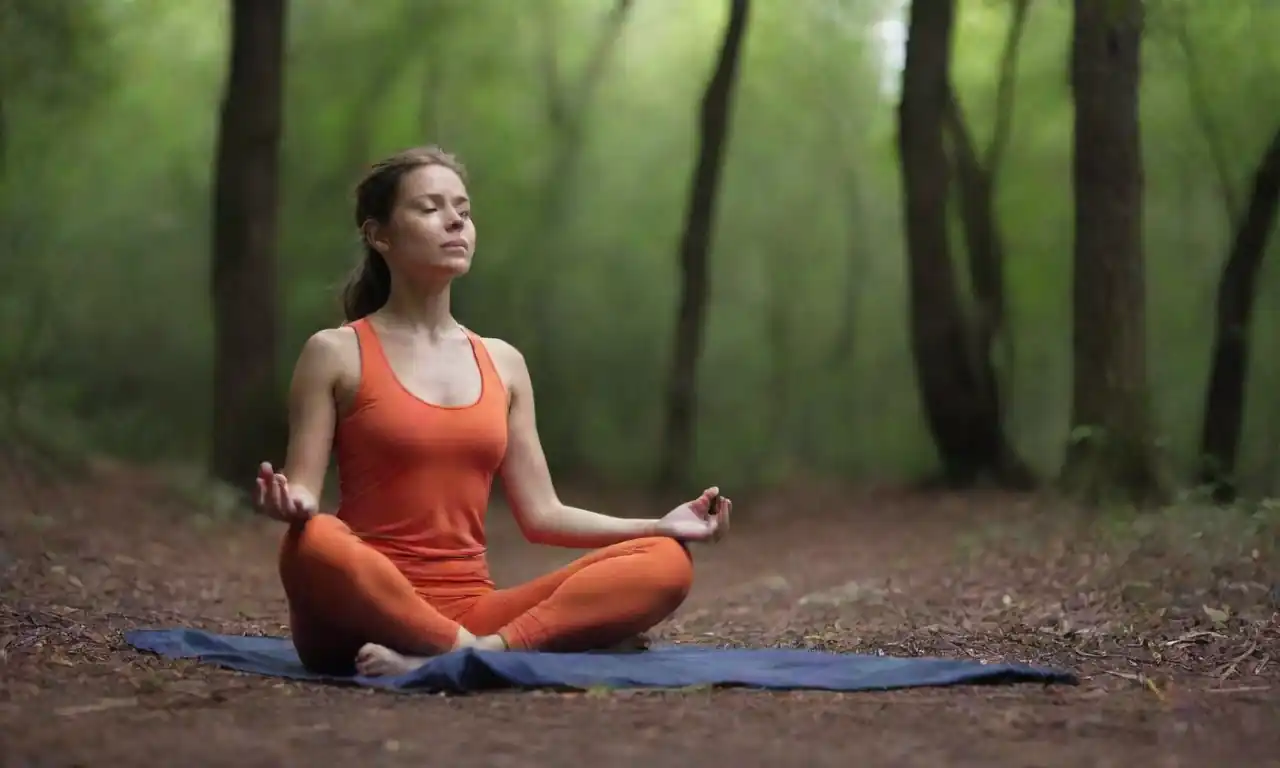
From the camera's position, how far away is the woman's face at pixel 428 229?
11.2ft

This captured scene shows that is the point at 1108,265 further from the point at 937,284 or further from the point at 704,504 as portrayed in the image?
the point at 704,504

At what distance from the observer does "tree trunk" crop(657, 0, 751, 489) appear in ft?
38.3

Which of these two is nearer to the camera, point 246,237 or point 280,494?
point 280,494

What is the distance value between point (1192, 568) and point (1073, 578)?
0.51 metres

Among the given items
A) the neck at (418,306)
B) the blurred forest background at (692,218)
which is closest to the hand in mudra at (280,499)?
the neck at (418,306)

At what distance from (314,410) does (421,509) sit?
0.36m

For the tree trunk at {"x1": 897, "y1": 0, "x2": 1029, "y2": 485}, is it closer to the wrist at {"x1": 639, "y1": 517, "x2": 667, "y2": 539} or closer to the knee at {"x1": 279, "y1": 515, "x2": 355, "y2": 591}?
the wrist at {"x1": 639, "y1": 517, "x2": 667, "y2": 539}

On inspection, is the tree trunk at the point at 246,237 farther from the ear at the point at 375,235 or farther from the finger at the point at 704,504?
the finger at the point at 704,504

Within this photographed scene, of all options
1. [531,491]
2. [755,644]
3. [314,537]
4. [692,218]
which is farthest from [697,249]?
[314,537]

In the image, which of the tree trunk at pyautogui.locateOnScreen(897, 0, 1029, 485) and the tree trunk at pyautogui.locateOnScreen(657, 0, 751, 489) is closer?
the tree trunk at pyautogui.locateOnScreen(897, 0, 1029, 485)

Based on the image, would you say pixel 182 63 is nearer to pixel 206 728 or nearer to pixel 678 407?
pixel 678 407

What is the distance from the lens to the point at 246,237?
866 centimetres

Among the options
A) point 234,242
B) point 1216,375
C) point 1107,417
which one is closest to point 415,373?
point 1107,417

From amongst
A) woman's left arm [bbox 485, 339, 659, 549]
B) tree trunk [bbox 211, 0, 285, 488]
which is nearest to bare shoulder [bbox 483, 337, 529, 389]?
woman's left arm [bbox 485, 339, 659, 549]
